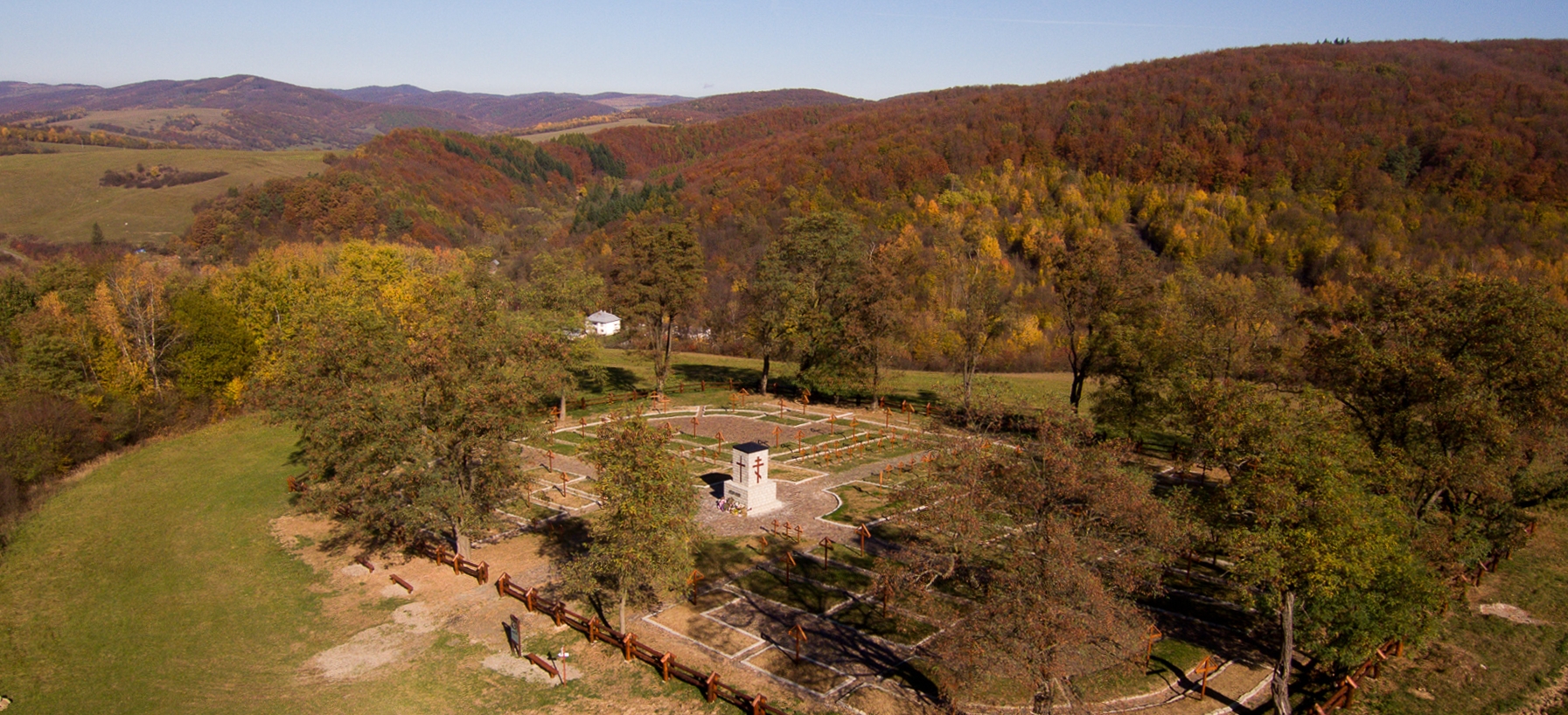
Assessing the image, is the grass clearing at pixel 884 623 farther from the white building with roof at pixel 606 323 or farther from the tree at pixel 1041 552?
the white building with roof at pixel 606 323

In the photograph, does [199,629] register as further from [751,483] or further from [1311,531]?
[1311,531]

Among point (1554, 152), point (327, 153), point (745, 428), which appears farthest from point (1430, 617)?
point (327, 153)

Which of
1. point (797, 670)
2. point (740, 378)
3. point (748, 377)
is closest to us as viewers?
A: point (797, 670)

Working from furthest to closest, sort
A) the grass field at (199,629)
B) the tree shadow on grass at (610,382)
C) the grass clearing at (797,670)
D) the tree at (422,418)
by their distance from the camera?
the tree shadow on grass at (610,382), the tree at (422,418), the grass field at (199,629), the grass clearing at (797,670)

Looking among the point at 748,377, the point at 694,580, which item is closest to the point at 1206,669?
the point at 694,580

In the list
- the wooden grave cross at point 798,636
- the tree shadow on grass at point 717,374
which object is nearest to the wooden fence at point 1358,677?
the wooden grave cross at point 798,636

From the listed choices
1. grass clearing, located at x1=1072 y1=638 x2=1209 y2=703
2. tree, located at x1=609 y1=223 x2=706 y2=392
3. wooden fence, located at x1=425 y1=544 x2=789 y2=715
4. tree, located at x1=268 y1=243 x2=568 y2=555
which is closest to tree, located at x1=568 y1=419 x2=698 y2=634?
wooden fence, located at x1=425 y1=544 x2=789 y2=715
